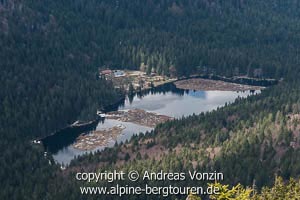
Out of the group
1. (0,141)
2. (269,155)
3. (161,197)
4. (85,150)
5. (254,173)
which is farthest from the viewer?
(85,150)

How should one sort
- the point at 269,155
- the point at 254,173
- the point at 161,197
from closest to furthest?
the point at 161,197 < the point at 254,173 < the point at 269,155

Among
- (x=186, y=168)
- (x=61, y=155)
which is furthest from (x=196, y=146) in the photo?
(x=61, y=155)

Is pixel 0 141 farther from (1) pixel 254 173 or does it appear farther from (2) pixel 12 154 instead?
(1) pixel 254 173

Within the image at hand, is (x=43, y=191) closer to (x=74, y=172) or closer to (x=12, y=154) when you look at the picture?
(x=74, y=172)

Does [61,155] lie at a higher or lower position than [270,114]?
lower

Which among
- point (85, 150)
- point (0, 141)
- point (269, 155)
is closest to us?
point (269, 155)

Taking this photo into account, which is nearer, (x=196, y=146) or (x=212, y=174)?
(x=212, y=174)

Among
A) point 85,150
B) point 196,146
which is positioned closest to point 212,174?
point 196,146

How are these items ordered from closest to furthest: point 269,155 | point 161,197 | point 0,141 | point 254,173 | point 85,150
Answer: point 161,197 < point 254,173 < point 269,155 < point 0,141 < point 85,150

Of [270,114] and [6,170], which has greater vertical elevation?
[270,114]
